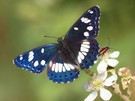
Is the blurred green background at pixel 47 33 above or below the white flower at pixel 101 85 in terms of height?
below

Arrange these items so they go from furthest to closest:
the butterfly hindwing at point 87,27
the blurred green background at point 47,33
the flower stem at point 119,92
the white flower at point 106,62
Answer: the blurred green background at point 47,33 → the butterfly hindwing at point 87,27 → the white flower at point 106,62 → the flower stem at point 119,92

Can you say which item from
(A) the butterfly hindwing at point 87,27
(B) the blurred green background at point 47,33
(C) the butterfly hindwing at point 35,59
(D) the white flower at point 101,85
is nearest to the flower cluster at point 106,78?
(D) the white flower at point 101,85

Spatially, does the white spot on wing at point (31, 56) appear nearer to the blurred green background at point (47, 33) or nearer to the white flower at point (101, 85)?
the white flower at point (101, 85)

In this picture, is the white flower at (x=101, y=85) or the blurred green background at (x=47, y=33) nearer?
the white flower at (x=101, y=85)

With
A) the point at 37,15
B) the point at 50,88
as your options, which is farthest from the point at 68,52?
the point at 37,15

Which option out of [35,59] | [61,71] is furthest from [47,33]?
[61,71]

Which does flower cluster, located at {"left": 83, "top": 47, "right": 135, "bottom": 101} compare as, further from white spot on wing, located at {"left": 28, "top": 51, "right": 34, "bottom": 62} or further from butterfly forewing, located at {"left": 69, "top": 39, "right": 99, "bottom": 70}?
white spot on wing, located at {"left": 28, "top": 51, "right": 34, "bottom": 62}

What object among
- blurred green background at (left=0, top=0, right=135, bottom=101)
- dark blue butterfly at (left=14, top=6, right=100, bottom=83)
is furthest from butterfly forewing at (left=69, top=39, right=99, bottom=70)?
blurred green background at (left=0, top=0, right=135, bottom=101)

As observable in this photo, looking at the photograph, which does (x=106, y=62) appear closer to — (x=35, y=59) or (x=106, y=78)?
(x=106, y=78)

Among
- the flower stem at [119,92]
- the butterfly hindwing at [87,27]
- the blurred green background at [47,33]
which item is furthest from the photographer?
the blurred green background at [47,33]
